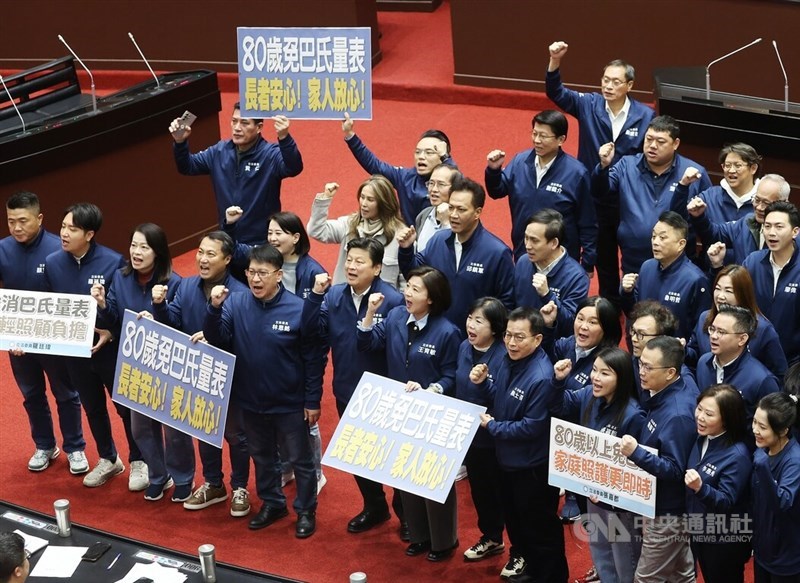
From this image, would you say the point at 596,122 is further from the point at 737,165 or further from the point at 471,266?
the point at 471,266

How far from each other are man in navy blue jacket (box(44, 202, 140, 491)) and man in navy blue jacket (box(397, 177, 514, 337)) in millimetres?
1630

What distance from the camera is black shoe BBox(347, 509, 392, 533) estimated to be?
666 centimetres

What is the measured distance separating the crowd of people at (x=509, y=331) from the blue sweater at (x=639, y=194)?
0.04ft

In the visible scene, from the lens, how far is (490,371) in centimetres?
588

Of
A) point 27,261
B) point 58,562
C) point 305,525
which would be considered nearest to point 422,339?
point 305,525

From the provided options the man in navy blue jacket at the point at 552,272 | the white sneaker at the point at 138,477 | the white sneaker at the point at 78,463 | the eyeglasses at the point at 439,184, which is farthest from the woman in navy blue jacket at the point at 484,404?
the white sneaker at the point at 78,463

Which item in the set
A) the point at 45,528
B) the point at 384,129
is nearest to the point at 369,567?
the point at 45,528

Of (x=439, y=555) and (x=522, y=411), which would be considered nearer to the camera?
(x=522, y=411)

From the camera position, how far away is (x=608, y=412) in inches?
217

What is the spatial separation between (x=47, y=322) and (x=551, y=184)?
112 inches

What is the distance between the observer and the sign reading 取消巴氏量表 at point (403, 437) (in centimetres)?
574

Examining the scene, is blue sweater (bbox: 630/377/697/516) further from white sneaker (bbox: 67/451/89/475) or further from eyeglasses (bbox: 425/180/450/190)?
white sneaker (bbox: 67/451/89/475)

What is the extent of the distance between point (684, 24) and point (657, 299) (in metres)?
4.78

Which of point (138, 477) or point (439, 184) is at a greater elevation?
point (439, 184)
